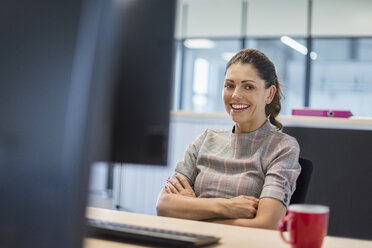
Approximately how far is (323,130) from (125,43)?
1.05m

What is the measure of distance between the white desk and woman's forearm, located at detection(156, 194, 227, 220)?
272mm

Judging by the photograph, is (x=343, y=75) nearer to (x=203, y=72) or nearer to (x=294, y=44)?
(x=294, y=44)

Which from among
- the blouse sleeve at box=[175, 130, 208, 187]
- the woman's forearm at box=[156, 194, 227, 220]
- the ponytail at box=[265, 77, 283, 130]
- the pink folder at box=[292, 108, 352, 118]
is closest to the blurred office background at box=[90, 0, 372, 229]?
the pink folder at box=[292, 108, 352, 118]

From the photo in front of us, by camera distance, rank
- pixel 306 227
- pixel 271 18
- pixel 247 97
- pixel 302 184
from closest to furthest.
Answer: pixel 306 227
pixel 302 184
pixel 247 97
pixel 271 18

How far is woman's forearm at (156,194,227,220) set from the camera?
1.41 meters

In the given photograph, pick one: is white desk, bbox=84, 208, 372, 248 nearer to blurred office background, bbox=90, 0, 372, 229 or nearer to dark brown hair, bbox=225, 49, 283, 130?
dark brown hair, bbox=225, 49, 283, 130

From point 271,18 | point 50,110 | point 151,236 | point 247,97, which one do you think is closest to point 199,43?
point 271,18

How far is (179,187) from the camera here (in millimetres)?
1596

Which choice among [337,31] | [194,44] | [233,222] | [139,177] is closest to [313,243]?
[233,222]

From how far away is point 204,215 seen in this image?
4.66 ft

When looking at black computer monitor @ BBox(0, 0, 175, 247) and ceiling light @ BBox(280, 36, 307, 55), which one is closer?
black computer monitor @ BBox(0, 0, 175, 247)

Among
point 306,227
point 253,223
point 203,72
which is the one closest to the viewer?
point 306,227

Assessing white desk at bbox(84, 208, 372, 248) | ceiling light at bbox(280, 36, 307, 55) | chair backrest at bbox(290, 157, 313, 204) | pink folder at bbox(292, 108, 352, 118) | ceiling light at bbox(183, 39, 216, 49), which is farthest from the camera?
ceiling light at bbox(183, 39, 216, 49)

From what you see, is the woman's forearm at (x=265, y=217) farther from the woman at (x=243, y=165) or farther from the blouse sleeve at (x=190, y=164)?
the blouse sleeve at (x=190, y=164)
